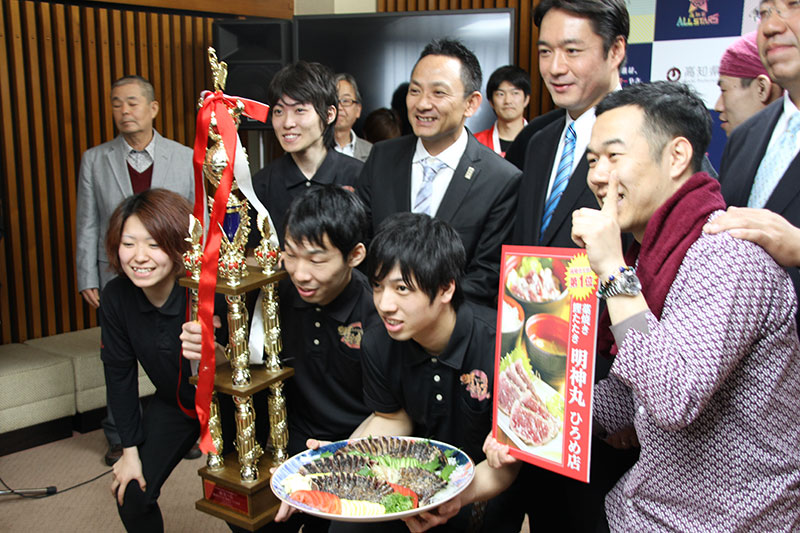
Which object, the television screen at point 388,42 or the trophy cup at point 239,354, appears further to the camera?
the television screen at point 388,42

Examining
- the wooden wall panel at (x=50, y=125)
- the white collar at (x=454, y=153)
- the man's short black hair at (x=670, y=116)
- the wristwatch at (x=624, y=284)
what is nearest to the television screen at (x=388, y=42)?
the wooden wall panel at (x=50, y=125)

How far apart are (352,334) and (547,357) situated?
0.82 metres

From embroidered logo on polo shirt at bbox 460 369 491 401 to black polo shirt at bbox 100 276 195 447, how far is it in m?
0.99

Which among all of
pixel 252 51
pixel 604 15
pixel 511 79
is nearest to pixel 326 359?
pixel 604 15

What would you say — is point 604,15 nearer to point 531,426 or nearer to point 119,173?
Result: point 531,426

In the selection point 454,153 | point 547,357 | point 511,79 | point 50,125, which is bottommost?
point 547,357

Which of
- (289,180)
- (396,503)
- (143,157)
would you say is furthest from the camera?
(143,157)

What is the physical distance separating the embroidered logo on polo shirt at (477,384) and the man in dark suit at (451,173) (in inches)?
18.9

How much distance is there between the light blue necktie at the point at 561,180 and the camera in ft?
6.56

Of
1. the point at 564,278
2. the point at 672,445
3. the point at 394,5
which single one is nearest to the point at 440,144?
the point at 564,278

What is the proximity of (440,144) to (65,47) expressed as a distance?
3187mm

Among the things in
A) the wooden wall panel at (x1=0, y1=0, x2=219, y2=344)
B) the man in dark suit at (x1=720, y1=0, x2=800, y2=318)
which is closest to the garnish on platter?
the man in dark suit at (x1=720, y1=0, x2=800, y2=318)

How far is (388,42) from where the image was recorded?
495 cm

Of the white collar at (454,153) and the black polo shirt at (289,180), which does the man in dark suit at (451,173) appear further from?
the black polo shirt at (289,180)
